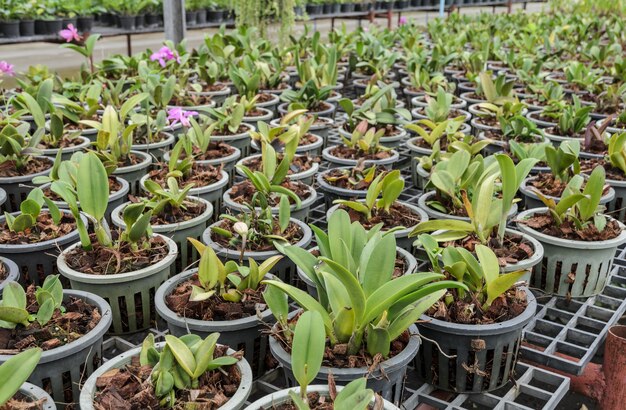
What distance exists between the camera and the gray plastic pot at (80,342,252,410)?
50.9 inches

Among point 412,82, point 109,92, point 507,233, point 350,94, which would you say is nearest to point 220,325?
point 507,233

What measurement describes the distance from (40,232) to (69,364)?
27.7 inches

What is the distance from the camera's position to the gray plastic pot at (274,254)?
1931 mm

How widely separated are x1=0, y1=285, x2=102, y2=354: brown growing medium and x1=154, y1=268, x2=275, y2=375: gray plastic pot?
0.17 m

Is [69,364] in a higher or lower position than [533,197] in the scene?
lower

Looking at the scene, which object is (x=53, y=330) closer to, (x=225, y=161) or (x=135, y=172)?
(x=135, y=172)

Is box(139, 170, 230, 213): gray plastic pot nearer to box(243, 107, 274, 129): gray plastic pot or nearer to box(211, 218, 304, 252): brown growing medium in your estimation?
box(211, 218, 304, 252): brown growing medium

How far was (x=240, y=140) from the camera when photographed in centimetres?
317

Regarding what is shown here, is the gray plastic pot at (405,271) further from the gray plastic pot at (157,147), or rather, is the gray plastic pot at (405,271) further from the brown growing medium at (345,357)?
the gray plastic pot at (157,147)

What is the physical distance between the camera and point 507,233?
208cm

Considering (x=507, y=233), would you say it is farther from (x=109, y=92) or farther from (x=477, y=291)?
(x=109, y=92)

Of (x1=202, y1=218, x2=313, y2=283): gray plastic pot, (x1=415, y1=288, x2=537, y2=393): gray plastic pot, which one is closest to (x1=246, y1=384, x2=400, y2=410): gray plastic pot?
(x1=415, y1=288, x2=537, y2=393): gray plastic pot

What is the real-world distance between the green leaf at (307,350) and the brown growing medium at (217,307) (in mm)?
378

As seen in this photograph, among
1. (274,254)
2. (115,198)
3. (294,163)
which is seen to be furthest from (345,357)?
A: (294,163)
